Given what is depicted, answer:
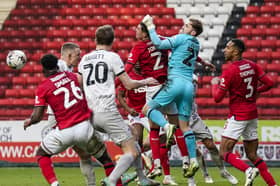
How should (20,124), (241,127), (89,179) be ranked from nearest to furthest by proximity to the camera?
1. (89,179)
2. (241,127)
3. (20,124)

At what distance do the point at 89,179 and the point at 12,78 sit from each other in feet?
39.8

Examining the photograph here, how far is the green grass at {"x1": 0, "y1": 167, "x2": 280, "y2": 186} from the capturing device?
472 inches

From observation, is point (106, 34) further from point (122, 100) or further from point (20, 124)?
point (20, 124)

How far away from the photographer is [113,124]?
8.80 m

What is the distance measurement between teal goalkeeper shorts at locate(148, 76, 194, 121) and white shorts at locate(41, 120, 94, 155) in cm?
156

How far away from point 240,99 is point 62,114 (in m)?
2.81

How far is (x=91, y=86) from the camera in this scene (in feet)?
29.0

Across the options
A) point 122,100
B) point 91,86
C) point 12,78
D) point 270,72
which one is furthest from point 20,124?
point 91,86

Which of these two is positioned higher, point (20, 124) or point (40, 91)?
point (40, 91)

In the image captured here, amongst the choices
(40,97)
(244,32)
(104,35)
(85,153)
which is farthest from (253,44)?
(40,97)

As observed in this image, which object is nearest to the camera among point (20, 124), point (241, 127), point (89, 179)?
point (89, 179)

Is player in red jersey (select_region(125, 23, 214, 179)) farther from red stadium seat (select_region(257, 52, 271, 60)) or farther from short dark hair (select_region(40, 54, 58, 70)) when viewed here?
red stadium seat (select_region(257, 52, 271, 60))

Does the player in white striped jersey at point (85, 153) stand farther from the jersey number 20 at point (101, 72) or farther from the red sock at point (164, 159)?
the red sock at point (164, 159)

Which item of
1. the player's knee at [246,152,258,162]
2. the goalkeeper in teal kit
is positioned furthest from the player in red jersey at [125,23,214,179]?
the player's knee at [246,152,258,162]
